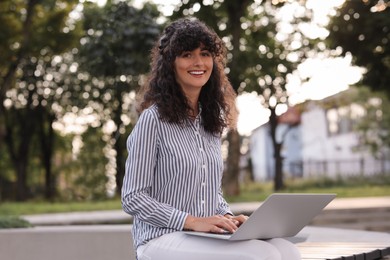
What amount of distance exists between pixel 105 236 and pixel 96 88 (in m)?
19.2

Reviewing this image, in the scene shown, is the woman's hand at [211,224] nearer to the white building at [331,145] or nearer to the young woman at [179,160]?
the young woman at [179,160]

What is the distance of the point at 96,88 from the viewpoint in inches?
1017

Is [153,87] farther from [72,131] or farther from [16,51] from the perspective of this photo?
[72,131]

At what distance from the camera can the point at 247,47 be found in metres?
20.0

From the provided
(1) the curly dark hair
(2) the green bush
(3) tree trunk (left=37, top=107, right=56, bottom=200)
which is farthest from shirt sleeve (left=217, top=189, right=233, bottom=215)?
(3) tree trunk (left=37, top=107, right=56, bottom=200)

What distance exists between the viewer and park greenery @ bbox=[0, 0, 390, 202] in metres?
14.6

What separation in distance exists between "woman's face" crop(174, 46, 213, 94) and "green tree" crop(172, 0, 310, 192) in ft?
37.5

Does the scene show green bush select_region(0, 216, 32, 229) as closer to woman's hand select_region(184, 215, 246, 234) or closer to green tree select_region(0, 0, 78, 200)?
woman's hand select_region(184, 215, 246, 234)

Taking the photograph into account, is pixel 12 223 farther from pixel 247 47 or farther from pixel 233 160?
pixel 247 47

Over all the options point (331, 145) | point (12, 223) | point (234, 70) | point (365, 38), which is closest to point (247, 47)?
point (234, 70)

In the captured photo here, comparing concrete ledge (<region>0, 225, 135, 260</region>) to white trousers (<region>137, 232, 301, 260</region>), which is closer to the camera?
white trousers (<region>137, 232, 301, 260</region>)

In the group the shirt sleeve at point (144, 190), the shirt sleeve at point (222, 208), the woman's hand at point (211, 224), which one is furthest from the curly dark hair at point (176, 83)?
the woman's hand at point (211, 224)

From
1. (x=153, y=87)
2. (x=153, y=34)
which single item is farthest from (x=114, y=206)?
(x=153, y=87)

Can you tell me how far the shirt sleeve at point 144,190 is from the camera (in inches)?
118
